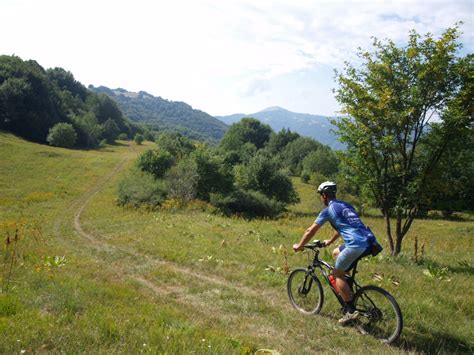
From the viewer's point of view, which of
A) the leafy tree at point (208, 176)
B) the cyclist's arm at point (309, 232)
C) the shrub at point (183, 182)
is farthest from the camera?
the leafy tree at point (208, 176)

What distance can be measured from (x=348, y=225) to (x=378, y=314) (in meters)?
1.85

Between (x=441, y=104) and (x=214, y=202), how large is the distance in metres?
30.1

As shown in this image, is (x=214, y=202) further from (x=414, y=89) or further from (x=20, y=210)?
(x=414, y=89)

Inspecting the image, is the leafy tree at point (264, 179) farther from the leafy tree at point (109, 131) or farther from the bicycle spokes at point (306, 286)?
the leafy tree at point (109, 131)

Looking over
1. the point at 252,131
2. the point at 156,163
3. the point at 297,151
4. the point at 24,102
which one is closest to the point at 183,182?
the point at 156,163

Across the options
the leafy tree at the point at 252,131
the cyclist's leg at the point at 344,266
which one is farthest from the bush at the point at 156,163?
the leafy tree at the point at 252,131

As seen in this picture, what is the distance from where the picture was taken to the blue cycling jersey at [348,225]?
7.39 meters

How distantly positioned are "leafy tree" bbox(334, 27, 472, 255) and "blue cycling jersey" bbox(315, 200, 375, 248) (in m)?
7.14

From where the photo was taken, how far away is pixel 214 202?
4169 cm

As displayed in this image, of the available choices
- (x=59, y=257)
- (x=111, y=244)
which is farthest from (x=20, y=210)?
(x=59, y=257)

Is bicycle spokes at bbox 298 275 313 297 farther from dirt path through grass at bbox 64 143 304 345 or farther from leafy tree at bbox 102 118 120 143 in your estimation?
leafy tree at bbox 102 118 120 143

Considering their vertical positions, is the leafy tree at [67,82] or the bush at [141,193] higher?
the leafy tree at [67,82]

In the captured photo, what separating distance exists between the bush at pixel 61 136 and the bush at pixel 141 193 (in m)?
57.1

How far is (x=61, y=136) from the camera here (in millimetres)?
90000
